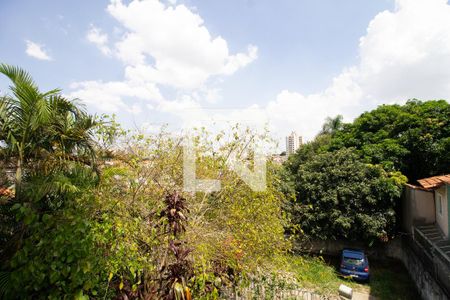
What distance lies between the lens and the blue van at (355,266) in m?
10.2

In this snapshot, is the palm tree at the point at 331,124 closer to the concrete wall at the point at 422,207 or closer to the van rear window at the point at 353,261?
the concrete wall at the point at 422,207

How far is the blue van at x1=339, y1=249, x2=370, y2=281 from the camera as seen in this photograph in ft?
33.6

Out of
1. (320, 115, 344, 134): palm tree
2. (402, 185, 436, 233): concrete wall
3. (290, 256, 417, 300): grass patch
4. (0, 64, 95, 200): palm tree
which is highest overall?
(320, 115, 344, 134): palm tree

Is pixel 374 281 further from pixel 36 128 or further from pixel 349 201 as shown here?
pixel 36 128

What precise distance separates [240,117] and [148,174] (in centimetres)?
272

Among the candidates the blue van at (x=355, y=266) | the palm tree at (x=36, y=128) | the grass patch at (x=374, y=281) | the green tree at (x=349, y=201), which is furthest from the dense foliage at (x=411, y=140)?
the palm tree at (x=36, y=128)

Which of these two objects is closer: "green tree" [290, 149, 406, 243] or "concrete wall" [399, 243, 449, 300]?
"concrete wall" [399, 243, 449, 300]

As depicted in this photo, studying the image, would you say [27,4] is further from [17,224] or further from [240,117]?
[240,117]

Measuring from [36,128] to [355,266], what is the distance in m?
11.6

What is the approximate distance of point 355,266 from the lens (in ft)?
34.1

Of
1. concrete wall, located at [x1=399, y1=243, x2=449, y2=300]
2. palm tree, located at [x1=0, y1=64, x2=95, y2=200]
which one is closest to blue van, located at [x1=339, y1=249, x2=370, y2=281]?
concrete wall, located at [x1=399, y1=243, x2=449, y2=300]

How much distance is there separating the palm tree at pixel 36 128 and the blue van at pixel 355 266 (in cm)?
1072

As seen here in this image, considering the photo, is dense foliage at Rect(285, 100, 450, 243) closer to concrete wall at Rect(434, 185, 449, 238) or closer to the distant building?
concrete wall at Rect(434, 185, 449, 238)

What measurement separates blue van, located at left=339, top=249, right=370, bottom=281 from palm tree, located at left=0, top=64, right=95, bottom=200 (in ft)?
35.2
